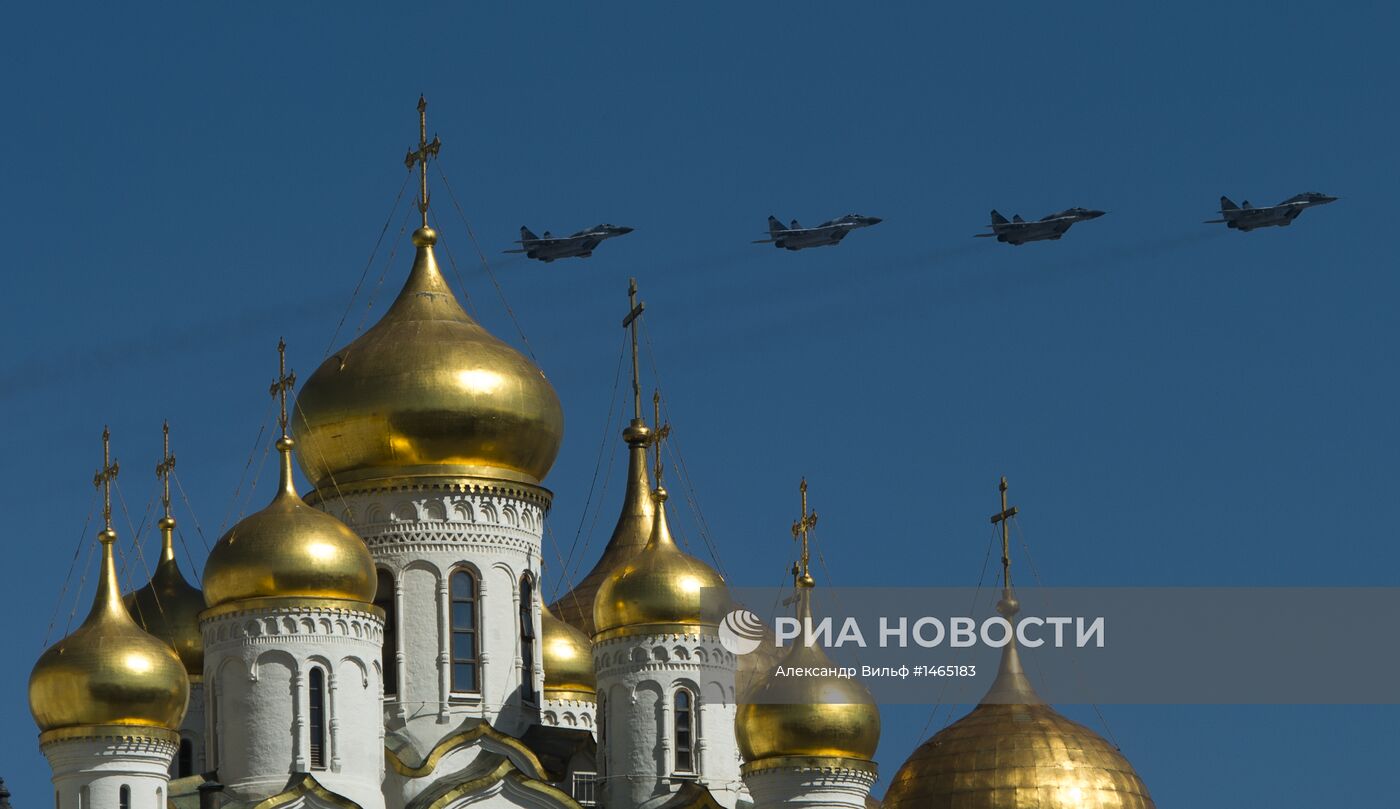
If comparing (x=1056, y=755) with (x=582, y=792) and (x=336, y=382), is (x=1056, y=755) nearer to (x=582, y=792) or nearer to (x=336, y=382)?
(x=582, y=792)

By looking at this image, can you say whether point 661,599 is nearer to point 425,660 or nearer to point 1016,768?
point 425,660

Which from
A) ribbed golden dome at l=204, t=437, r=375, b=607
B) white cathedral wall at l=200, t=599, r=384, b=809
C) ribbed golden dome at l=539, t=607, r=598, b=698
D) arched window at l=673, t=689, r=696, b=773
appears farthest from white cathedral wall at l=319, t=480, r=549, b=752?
ribbed golden dome at l=204, t=437, r=375, b=607

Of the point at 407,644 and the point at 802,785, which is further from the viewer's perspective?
the point at 407,644

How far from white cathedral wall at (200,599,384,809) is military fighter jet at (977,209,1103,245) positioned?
15.2 metres

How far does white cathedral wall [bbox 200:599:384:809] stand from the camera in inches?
1775

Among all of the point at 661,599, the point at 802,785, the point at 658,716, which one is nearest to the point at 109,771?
the point at 658,716

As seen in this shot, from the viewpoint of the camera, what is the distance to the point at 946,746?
52.2 metres

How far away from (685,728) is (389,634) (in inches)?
153

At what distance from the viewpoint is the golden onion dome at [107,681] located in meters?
44.5

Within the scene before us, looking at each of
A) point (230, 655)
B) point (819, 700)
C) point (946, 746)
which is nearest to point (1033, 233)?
point (946, 746)

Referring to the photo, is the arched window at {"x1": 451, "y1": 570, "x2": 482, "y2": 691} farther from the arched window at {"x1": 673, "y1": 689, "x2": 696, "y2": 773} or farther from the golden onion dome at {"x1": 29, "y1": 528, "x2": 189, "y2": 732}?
the golden onion dome at {"x1": 29, "y1": 528, "x2": 189, "y2": 732}

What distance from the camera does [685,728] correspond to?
48.2 metres

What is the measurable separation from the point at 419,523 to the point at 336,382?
2.09 metres

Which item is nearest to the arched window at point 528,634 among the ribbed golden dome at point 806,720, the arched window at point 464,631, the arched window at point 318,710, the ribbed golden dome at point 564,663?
the arched window at point 464,631
